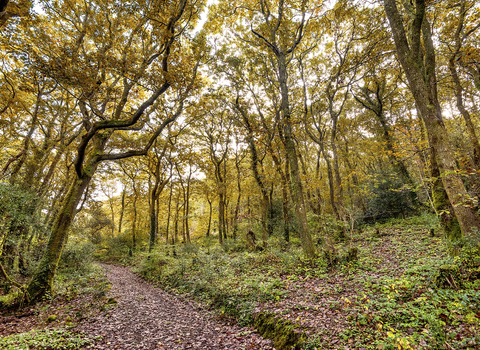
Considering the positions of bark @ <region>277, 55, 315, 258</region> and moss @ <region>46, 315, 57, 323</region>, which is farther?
bark @ <region>277, 55, 315, 258</region>

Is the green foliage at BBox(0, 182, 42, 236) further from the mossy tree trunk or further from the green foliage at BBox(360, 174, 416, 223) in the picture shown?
the green foliage at BBox(360, 174, 416, 223)

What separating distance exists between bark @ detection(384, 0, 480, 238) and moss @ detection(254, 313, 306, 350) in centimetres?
477

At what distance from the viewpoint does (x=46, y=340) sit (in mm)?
4629

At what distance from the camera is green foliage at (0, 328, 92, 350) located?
13.8ft

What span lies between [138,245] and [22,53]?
21.7 metres

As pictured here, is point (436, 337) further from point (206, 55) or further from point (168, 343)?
point (206, 55)

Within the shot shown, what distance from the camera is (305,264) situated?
8211 mm

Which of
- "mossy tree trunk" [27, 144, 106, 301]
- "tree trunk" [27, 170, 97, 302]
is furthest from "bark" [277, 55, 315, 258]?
"tree trunk" [27, 170, 97, 302]

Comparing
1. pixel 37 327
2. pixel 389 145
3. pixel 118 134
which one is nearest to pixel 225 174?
pixel 118 134

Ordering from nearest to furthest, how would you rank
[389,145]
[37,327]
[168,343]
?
[168,343]
[37,327]
[389,145]

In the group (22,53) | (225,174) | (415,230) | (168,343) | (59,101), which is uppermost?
(59,101)

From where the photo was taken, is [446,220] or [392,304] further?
[446,220]

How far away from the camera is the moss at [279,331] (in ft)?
13.5

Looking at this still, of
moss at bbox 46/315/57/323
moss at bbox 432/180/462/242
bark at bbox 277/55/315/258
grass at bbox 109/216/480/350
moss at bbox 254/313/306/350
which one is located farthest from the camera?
bark at bbox 277/55/315/258
